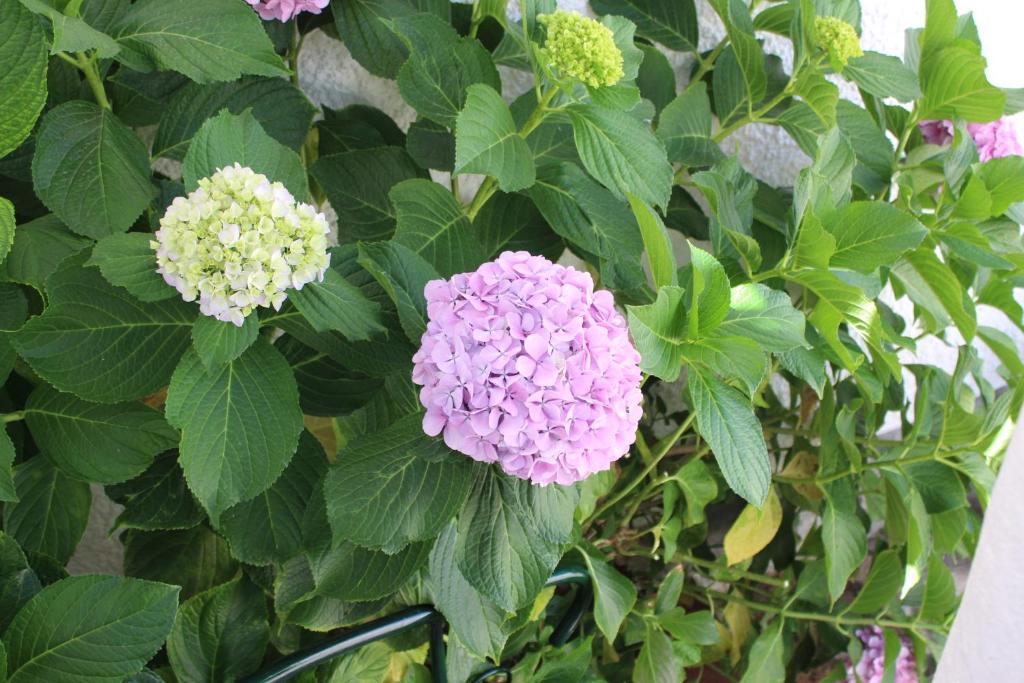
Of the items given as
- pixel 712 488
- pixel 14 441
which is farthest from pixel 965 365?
pixel 14 441

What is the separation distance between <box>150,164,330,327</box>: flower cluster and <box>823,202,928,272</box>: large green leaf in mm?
480

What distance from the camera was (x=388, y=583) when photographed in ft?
2.19

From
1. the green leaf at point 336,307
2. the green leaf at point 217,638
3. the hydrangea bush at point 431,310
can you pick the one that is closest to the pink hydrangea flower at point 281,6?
the hydrangea bush at point 431,310

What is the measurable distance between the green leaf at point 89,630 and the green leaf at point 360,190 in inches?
14.0

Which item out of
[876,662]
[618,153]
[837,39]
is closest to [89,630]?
[618,153]

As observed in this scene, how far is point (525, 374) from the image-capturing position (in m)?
0.54

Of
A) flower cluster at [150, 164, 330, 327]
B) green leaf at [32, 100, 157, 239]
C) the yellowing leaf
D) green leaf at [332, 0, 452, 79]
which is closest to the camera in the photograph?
flower cluster at [150, 164, 330, 327]

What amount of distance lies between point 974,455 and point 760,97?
449mm

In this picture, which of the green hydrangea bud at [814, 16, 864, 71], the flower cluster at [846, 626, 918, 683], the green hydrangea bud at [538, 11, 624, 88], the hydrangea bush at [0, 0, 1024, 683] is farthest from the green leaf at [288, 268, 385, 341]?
the flower cluster at [846, 626, 918, 683]

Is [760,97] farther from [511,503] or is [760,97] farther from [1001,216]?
[511,503]

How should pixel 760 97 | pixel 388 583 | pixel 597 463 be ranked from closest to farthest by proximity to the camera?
pixel 597 463
pixel 388 583
pixel 760 97

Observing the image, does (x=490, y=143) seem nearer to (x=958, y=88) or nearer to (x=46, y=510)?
(x=46, y=510)

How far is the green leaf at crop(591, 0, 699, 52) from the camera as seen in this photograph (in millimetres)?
982

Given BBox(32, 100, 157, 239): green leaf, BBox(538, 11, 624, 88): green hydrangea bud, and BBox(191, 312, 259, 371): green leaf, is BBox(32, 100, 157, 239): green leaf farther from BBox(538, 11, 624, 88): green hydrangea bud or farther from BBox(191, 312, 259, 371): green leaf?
BBox(538, 11, 624, 88): green hydrangea bud
